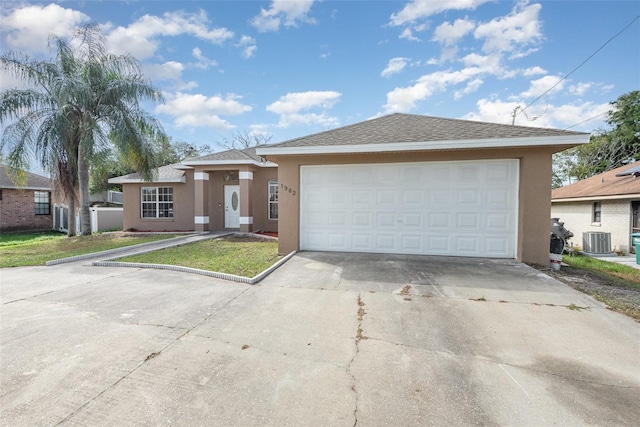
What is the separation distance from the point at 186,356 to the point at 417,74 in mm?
13893

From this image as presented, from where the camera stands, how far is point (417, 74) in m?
12.9

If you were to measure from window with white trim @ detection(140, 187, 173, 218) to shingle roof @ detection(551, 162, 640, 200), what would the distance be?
21.0 metres

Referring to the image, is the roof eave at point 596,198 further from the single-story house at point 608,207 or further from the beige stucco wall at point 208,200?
the beige stucco wall at point 208,200

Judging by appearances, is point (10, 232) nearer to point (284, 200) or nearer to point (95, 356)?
point (284, 200)

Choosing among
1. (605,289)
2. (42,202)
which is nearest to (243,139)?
(42,202)

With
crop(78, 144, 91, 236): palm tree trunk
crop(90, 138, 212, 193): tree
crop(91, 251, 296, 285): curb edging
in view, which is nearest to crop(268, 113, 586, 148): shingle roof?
crop(91, 251, 296, 285): curb edging

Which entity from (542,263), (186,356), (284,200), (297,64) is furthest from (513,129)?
(297,64)

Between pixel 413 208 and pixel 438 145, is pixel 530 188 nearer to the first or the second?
pixel 438 145

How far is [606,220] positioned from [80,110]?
24263 mm

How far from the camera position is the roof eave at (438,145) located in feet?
21.1

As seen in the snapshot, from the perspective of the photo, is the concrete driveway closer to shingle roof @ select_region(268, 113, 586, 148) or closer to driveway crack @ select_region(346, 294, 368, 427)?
driveway crack @ select_region(346, 294, 368, 427)

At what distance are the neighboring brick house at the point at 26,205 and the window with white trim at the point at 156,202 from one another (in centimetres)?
644

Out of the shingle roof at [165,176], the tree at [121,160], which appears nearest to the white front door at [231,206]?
the shingle roof at [165,176]

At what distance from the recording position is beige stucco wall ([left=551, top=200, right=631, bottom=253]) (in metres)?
12.5
